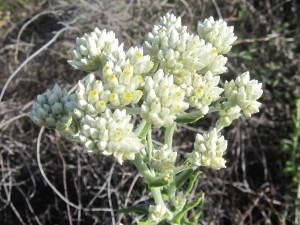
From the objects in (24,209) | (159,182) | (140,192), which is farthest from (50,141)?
(159,182)

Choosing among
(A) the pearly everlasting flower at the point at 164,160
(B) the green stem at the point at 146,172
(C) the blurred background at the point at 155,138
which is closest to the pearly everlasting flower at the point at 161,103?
(A) the pearly everlasting flower at the point at 164,160

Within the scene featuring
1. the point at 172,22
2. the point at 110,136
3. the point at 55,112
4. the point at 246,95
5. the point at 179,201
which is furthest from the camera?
the point at 172,22

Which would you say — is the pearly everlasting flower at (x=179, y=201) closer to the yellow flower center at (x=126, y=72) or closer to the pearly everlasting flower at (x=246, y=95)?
the pearly everlasting flower at (x=246, y=95)

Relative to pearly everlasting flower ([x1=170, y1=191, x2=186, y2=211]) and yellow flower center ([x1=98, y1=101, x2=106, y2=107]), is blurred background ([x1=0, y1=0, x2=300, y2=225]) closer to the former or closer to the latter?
pearly everlasting flower ([x1=170, y1=191, x2=186, y2=211])

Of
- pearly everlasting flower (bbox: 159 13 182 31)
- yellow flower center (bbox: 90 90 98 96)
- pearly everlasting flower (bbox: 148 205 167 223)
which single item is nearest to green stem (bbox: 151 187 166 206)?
pearly everlasting flower (bbox: 148 205 167 223)

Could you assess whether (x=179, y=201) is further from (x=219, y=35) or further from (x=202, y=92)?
(x=219, y=35)

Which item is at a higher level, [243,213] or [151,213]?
[151,213]

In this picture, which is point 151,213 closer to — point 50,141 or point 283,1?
point 50,141

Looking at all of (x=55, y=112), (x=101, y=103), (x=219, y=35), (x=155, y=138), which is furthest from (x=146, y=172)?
(x=155, y=138)
